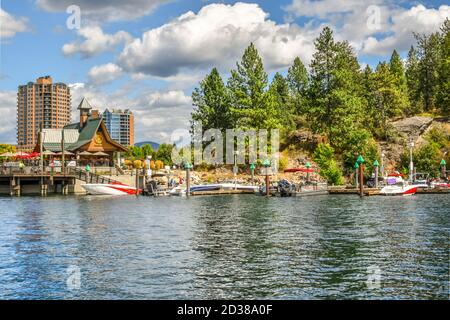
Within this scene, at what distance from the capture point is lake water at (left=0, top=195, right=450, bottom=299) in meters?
20.7

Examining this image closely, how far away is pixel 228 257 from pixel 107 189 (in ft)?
196

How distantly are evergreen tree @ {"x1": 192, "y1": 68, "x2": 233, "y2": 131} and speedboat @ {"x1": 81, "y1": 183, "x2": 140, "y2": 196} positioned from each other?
2365 cm

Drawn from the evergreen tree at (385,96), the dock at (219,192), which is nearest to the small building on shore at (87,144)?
the dock at (219,192)

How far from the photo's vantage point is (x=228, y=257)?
2717cm

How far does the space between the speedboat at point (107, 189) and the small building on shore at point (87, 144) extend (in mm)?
12262

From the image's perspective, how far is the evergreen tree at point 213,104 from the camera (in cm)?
10212

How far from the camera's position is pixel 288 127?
10838 cm

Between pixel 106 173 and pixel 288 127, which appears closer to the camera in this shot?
pixel 106 173

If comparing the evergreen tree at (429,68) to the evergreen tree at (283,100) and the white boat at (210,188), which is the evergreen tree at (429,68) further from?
the white boat at (210,188)

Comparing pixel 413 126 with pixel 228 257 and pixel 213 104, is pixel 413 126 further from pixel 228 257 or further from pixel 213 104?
pixel 228 257

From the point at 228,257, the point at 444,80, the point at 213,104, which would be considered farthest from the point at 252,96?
the point at 228,257

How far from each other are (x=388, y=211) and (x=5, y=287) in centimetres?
3842

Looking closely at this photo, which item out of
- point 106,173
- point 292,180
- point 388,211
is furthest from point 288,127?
point 388,211
